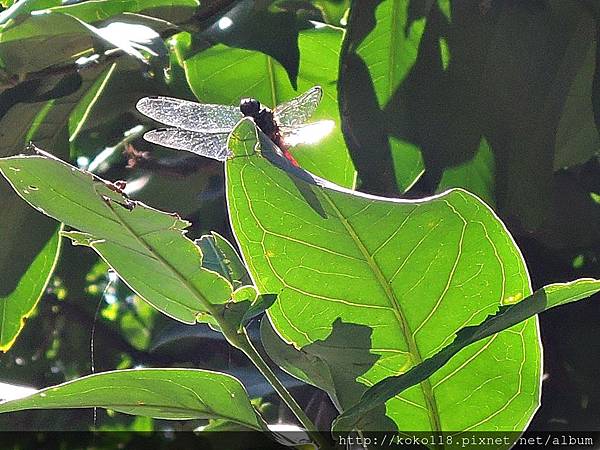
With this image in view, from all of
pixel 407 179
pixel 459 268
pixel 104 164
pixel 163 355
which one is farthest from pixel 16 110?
pixel 459 268

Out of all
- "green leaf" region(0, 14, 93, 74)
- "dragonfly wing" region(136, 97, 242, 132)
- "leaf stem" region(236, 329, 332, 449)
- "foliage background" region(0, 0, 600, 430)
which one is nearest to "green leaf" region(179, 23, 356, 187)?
"foliage background" region(0, 0, 600, 430)

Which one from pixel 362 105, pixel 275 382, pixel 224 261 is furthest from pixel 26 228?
A: pixel 275 382

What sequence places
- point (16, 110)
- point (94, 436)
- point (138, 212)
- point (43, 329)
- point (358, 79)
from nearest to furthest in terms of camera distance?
point (138, 212) → point (94, 436) → point (358, 79) → point (16, 110) → point (43, 329)

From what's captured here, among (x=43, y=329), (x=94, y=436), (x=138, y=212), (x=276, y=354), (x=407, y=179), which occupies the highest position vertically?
(x=138, y=212)

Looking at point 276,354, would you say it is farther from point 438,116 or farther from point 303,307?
point 438,116

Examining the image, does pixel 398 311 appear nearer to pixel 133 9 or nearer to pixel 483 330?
pixel 483 330

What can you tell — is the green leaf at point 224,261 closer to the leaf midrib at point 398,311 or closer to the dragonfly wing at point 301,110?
the leaf midrib at point 398,311
